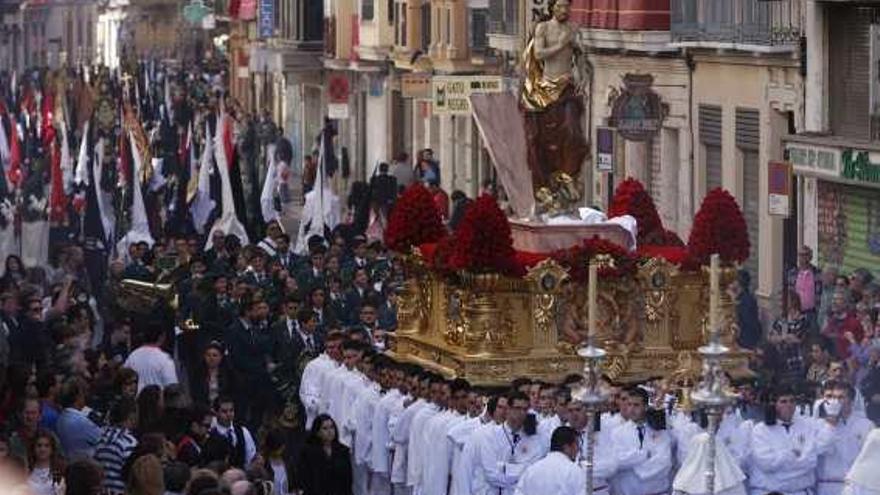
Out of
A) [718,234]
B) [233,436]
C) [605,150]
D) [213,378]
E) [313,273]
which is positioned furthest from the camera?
[605,150]

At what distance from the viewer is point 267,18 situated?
7888 cm

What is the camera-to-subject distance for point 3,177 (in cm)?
4806

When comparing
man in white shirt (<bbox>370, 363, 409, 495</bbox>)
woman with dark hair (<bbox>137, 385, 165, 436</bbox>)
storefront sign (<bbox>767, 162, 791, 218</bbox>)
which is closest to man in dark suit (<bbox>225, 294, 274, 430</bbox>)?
man in white shirt (<bbox>370, 363, 409, 495</bbox>)

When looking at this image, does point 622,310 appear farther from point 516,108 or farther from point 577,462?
point 577,462

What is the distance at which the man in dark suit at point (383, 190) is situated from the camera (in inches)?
1731

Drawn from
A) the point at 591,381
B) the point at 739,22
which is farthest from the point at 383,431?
the point at 739,22

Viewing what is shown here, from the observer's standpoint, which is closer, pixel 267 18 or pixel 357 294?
pixel 357 294

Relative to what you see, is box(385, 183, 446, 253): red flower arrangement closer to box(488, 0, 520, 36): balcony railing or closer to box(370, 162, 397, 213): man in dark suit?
box(370, 162, 397, 213): man in dark suit

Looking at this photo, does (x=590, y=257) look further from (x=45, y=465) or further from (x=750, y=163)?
(x=750, y=163)

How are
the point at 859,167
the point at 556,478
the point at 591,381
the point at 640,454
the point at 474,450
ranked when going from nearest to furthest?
the point at 591,381 → the point at 556,478 → the point at 640,454 → the point at 474,450 → the point at 859,167

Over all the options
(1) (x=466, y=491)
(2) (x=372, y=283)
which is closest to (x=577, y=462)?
(1) (x=466, y=491)

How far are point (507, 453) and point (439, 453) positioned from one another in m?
1.15

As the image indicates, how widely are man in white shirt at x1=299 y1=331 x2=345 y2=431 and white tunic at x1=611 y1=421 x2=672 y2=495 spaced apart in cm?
436

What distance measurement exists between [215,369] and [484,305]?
2.76 m
